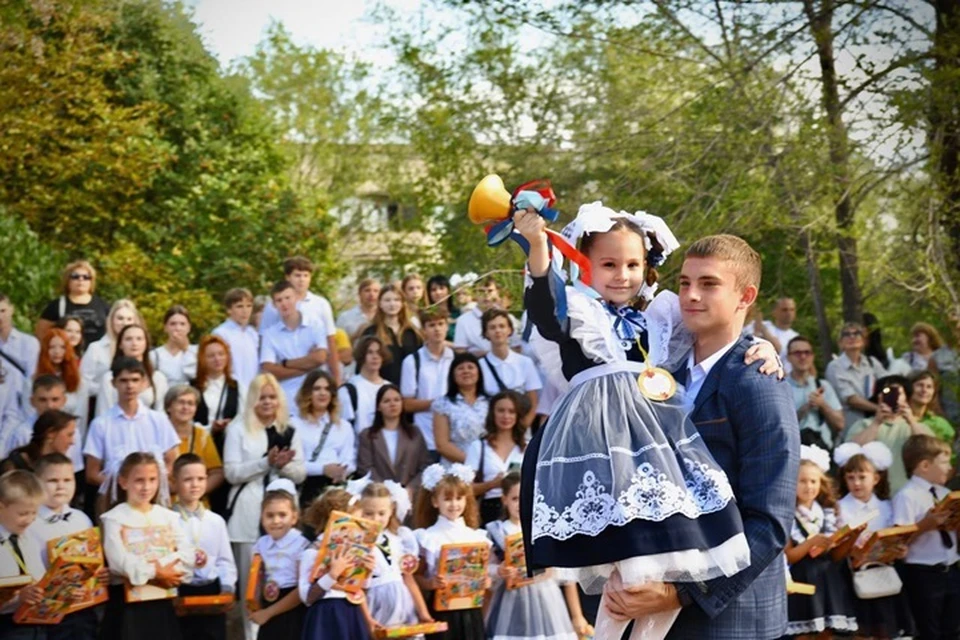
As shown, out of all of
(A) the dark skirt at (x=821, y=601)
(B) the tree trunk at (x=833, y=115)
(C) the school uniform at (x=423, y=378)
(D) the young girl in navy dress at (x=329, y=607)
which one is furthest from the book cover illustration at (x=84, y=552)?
(B) the tree trunk at (x=833, y=115)

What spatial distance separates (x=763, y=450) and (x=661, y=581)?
0.43 metres

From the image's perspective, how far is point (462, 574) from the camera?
340 inches

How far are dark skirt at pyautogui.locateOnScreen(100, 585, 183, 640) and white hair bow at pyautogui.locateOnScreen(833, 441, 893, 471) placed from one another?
4.77 meters

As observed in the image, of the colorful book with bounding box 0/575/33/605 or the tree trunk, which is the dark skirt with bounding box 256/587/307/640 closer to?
the colorful book with bounding box 0/575/33/605

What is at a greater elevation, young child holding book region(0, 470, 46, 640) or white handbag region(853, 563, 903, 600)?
young child holding book region(0, 470, 46, 640)

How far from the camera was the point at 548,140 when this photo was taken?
1269cm

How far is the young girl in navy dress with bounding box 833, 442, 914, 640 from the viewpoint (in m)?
9.90

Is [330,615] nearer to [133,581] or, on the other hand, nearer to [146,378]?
[133,581]

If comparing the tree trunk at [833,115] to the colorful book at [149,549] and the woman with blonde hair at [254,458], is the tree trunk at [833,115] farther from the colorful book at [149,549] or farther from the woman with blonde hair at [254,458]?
the colorful book at [149,549]

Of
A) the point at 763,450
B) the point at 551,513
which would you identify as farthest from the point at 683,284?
the point at 551,513

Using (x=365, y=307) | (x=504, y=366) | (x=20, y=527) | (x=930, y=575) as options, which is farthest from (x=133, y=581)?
(x=930, y=575)

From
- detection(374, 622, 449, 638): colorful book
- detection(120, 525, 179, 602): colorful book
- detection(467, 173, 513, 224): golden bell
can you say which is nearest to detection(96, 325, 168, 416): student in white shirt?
detection(120, 525, 179, 602): colorful book

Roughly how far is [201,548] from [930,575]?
496 cm

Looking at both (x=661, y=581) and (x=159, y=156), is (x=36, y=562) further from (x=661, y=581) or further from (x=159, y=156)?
(x=159, y=156)
